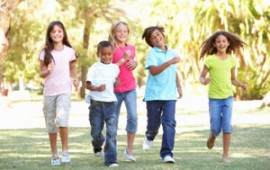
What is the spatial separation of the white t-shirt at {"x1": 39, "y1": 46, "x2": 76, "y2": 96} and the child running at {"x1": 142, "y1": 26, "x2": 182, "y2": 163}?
102cm

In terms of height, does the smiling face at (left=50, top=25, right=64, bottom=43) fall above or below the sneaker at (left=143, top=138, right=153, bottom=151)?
above

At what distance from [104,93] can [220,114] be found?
1.64m

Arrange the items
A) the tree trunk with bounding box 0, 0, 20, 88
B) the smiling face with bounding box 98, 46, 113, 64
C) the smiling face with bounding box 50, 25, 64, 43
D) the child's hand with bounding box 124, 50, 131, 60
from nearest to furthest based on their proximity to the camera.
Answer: the smiling face with bounding box 98, 46, 113, 64
the smiling face with bounding box 50, 25, 64, 43
the child's hand with bounding box 124, 50, 131, 60
the tree trunk with bounding box 0, 0, 20, 88

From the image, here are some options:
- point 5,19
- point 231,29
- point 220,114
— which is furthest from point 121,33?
point 231,29

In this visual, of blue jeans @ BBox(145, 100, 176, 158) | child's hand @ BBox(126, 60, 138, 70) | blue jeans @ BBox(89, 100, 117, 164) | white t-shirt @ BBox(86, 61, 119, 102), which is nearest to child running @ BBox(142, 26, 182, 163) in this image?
blue jeans @ BBox(145, 100, 176, 158)

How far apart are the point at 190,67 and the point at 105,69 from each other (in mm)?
27186

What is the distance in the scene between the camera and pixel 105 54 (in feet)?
26.8

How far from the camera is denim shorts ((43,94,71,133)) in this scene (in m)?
8.09

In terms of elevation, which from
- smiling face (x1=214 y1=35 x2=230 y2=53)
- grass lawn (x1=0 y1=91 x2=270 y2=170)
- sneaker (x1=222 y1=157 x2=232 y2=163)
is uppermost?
smiling face (x1=214 y1=35 x2=230 y2=53)

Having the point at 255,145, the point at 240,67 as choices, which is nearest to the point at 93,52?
the point at 240,67

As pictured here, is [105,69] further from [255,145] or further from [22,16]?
[22,16]

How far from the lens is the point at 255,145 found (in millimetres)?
10750

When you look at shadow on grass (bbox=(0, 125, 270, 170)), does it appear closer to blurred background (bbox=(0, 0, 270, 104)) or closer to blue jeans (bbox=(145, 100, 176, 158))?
blue jeans (bbox=(145, 100, 176, 158))

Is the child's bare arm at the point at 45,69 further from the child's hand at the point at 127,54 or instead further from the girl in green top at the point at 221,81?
the girl in green top at the point at 221,81
